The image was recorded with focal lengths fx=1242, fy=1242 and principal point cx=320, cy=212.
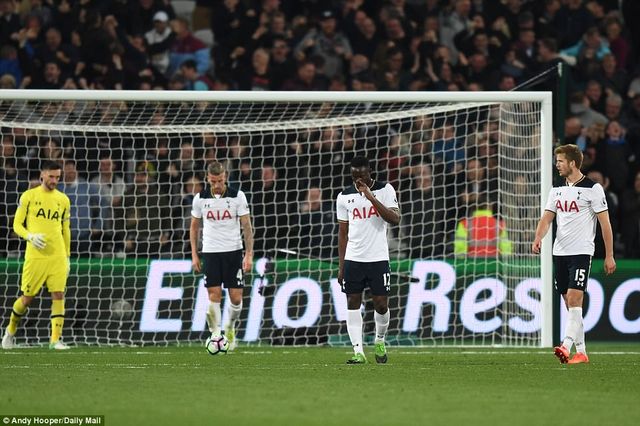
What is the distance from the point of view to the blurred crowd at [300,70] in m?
17.0

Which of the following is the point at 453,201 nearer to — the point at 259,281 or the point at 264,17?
the point at 259,281

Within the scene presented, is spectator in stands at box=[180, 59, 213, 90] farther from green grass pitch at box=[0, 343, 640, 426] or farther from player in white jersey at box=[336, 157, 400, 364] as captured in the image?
player in white jersey at box=[336, 157, 400, 364]

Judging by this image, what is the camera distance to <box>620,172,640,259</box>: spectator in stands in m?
17.9

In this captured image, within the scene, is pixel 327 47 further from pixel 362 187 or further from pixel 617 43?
pixel 362 187

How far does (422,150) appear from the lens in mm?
17297

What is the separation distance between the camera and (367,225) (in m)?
12.4

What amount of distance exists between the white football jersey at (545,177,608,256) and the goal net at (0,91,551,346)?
2994mm

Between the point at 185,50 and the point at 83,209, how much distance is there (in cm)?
418

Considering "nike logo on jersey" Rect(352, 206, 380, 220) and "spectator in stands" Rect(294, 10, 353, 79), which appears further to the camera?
"spectator in stands" Rect(294, 10, 353, 79)

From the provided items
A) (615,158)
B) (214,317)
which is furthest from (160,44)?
(615,158)

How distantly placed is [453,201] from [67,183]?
5.33 m

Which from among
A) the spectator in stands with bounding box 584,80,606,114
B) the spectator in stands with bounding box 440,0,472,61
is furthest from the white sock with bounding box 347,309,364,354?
the spectator in stands with bounding box 440,0,472,61

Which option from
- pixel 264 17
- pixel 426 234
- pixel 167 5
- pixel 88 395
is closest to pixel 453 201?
pixel 426 234

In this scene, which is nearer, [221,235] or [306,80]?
[221,235]
